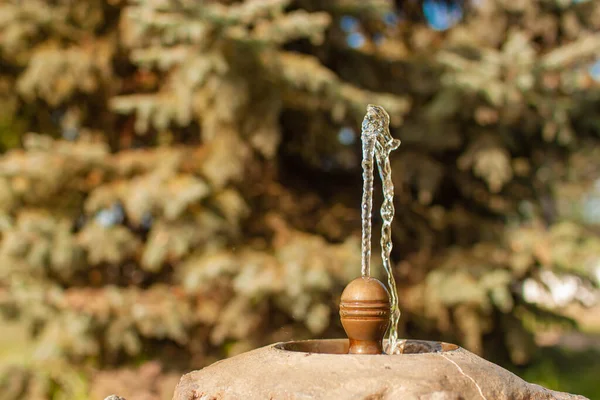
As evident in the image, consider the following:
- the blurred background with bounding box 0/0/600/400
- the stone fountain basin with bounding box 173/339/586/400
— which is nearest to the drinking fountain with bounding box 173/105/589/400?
the stone fountain basin with bounding box 173/339/586/400

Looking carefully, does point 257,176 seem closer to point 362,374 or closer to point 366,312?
point 366,312

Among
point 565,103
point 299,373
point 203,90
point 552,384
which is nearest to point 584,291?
point 552,384

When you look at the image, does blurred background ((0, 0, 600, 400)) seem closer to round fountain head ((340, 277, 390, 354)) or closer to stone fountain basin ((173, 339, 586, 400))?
round fountain head ((340, 277, 390, 354))

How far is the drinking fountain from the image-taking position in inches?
76.9

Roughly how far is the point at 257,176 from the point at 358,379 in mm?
4194

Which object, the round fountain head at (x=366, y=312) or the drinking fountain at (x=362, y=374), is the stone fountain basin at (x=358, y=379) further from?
the round fountain head at (x=366, y=312)

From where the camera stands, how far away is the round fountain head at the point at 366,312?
7.38ft

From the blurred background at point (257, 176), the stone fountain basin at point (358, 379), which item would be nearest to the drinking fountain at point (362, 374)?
the stone fountain basin at point (358, 379)

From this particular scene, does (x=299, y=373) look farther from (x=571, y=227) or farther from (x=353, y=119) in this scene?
(x=571, y=227)

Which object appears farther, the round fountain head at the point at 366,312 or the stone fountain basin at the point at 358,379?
the round fountain head at the point at 366,312

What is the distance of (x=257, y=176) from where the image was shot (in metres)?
6.07

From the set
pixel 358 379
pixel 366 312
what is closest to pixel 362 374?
pixel 358 379

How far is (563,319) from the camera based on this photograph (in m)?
6.88

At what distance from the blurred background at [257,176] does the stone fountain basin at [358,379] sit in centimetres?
279
